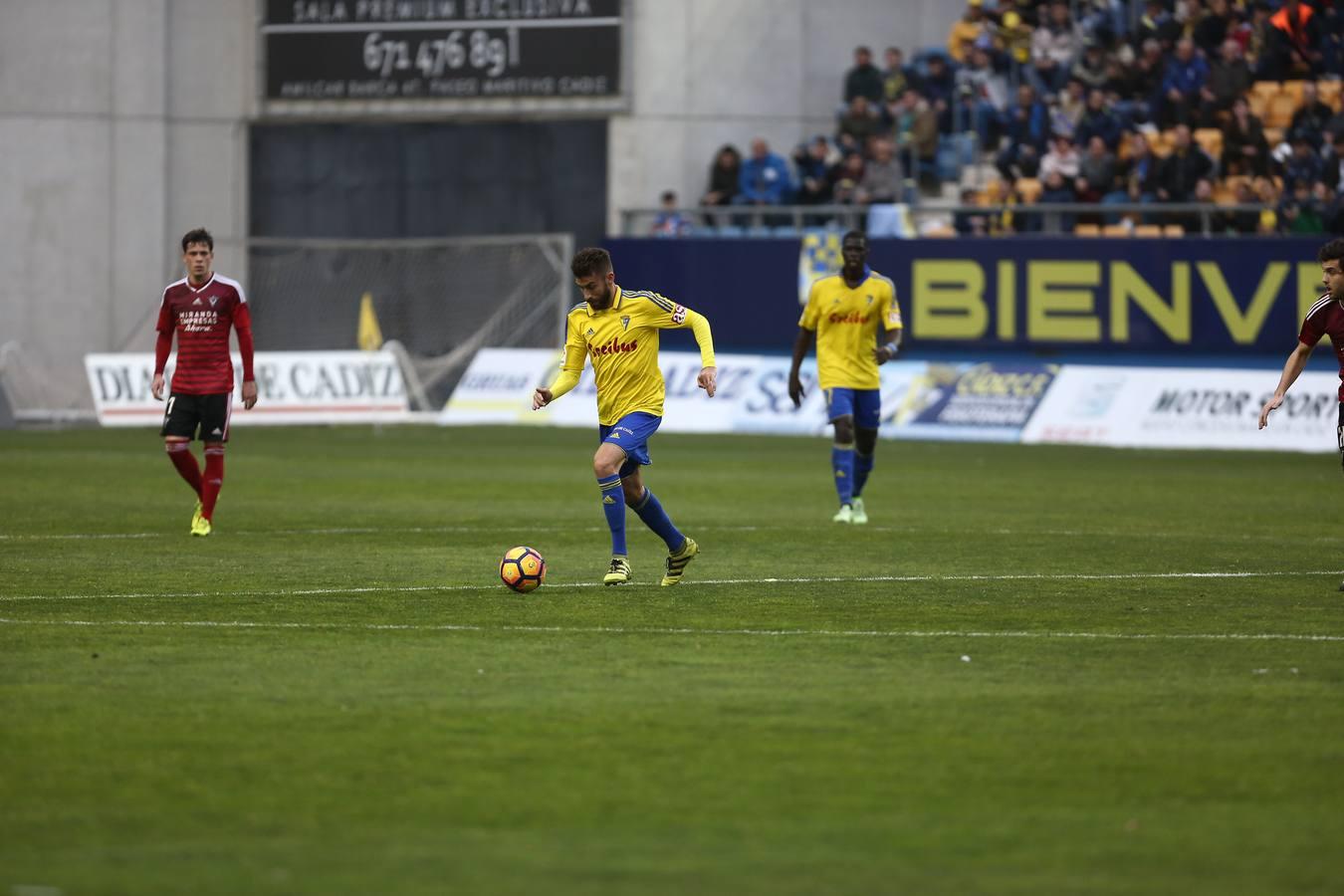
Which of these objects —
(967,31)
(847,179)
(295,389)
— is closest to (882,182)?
(847,179)

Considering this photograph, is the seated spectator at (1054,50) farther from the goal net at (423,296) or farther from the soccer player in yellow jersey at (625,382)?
the soccer player in yellow jersey at (625,382)

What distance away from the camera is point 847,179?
33531 mm

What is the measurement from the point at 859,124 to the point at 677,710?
2679 centimetres

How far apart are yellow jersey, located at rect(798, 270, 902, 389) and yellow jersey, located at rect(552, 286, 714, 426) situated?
201 inches

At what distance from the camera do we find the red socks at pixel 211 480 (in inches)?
642

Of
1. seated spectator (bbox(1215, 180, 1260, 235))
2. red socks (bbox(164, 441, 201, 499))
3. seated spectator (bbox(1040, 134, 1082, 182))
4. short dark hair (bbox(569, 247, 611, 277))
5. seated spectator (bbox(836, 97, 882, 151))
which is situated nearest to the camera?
short dark hair (bbox(569, 247, 611, 277))

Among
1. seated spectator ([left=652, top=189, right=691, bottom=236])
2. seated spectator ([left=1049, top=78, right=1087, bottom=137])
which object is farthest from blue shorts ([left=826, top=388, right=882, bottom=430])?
seated spectator ([left=652, top=189, right=691, bottom=236])

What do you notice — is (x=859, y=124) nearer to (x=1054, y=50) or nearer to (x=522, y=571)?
(x=1054, y=50)

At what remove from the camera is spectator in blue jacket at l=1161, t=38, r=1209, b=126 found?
3058 cm

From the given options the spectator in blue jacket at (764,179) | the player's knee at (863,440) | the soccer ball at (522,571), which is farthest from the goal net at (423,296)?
the soccer ball at (522,571)

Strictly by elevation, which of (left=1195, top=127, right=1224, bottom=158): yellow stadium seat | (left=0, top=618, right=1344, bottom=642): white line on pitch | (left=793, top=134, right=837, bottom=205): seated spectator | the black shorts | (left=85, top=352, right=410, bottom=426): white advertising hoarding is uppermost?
(left=1195, top=127, right=1224, bottom=158): yellow stadium seat

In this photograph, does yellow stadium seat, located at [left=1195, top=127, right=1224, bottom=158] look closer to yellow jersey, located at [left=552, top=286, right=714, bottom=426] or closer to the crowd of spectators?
the crowd of spectators

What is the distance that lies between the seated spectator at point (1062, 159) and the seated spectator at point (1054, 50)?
1399 mm

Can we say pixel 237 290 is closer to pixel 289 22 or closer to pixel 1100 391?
pixel 1100 391
